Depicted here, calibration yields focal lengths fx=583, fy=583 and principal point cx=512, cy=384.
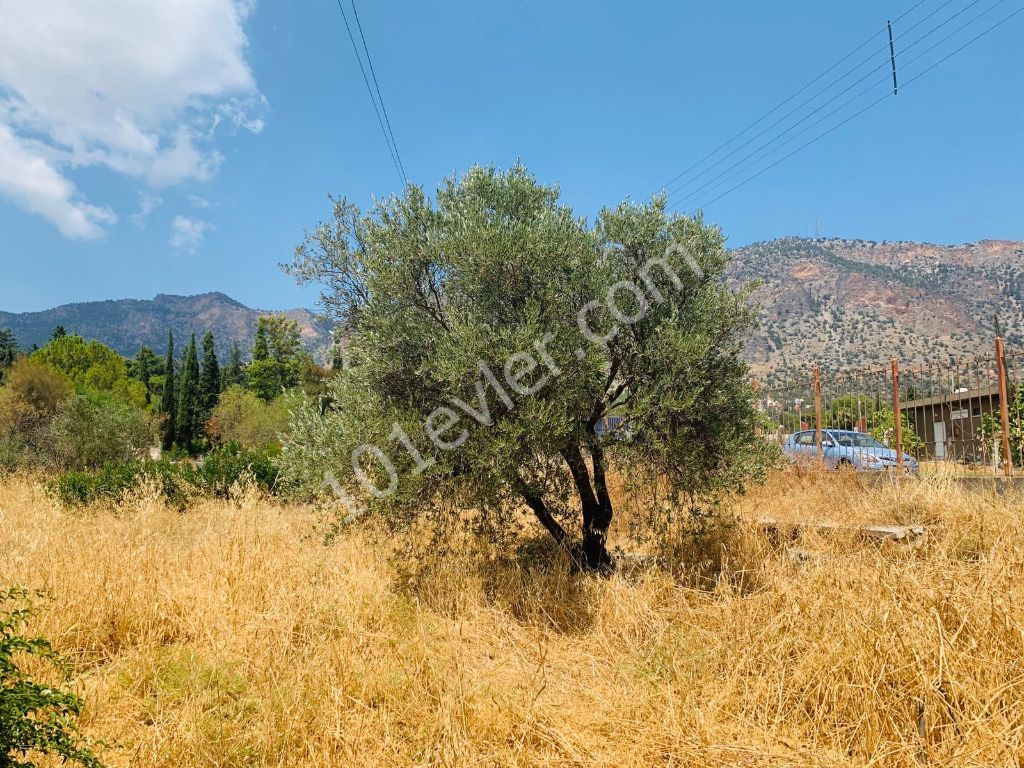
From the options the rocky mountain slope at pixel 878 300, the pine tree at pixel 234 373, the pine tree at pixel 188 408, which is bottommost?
the pine tree at pixel 188 408

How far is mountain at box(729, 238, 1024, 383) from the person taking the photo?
330 feet

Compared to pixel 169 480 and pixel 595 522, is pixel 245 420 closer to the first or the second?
pixel 169 480

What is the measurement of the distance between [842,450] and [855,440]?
518 mm

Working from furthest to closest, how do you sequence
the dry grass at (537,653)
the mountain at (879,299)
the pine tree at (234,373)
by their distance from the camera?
the mountain at (879,299) → the pine tree at (234,373) → the dry grass at (537,653)

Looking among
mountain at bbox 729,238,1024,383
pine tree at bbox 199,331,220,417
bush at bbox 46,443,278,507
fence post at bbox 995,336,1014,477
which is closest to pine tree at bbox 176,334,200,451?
pine tree at bbox 199,331,220,417

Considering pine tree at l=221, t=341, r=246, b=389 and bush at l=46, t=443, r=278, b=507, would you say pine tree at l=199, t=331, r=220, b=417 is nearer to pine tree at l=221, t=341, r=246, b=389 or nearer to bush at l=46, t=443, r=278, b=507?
pine tree at l=221, t=341, r=246, b=389

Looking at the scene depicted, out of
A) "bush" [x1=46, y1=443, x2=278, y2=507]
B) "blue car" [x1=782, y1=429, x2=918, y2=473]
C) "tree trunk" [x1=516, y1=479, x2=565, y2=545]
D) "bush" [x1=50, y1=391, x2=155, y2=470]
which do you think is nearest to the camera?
"tree trunk" [x1=516, y1=479, x2=565, y2=545]

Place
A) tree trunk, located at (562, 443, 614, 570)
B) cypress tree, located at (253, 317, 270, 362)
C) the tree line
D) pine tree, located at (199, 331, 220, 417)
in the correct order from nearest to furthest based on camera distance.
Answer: tree trunk, located at (562, 443, 614, 570)
the tree line
pine tree, located at (199, 331, 220, 417)
cypress tree, located at (253, 317, 270, 362)

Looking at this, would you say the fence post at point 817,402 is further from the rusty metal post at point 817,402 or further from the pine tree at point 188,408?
the pine tree at point 188,408

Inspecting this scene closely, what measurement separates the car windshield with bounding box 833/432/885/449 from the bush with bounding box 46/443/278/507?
1265 cm

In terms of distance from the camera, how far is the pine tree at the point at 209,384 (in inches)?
2201

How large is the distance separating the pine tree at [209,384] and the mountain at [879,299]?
71387mm

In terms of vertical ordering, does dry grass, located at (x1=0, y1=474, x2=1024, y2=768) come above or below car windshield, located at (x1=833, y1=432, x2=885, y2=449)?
below

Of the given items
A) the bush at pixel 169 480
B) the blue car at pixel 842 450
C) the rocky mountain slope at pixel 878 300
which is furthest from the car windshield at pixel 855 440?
the rocky mountain slope at pixel 878 300
